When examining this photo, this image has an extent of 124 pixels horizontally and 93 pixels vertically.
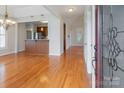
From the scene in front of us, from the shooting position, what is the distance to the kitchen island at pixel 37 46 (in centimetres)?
927

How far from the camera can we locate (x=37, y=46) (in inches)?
374

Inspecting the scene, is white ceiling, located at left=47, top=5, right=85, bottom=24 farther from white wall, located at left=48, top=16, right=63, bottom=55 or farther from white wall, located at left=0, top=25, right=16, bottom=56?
white wall, located at left=0, top=25, right=16, bottom=56

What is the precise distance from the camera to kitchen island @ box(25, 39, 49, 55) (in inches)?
365

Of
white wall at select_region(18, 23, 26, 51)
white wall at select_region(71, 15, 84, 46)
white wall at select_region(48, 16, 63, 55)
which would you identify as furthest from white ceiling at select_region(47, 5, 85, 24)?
white wall at select_region(71, 15, 84, 46)

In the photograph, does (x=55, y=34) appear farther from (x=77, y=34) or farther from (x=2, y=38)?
(x=77, y=34)

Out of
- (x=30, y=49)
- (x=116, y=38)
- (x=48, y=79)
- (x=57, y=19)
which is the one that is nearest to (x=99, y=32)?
(x=116, y=38)

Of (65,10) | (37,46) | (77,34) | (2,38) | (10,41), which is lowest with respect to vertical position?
(37,46)

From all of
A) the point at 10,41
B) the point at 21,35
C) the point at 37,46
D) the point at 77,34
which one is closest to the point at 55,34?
the point at 37,46

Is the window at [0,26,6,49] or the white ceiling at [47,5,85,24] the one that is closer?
the white ceiling at [47,5,85,24]

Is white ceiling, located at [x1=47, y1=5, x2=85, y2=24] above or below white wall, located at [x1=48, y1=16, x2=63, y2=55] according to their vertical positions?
above

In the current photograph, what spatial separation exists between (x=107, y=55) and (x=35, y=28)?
11.2 m

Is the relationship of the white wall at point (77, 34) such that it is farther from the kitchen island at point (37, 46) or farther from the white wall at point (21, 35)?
the kitchen island at point (37, 46)

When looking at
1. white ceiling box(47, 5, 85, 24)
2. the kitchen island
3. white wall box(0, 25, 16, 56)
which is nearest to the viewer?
white ceiling box(47, 5, 85, 24)
